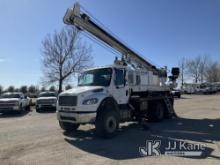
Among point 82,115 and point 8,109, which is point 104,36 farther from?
point 8,109

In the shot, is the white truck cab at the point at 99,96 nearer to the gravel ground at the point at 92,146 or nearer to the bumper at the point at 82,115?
the bumper at the point at 82,115

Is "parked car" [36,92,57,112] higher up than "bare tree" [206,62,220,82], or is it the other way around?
"bare tree" [206,62,220,82]

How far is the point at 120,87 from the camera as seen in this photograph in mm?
12547

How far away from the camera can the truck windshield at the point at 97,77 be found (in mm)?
12063

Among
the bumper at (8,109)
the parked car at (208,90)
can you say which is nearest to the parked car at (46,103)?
the bumper at (8,109)

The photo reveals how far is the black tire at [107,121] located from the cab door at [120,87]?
787 mm

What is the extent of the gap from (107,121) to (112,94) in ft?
4.60

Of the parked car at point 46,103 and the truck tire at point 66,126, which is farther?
the parked car at point 46,103

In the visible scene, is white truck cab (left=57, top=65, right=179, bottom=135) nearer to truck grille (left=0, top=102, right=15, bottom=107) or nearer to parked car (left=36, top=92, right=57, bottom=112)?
truck grille (left=0, top=102, right=15, bottom=107)

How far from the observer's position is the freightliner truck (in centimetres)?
1087

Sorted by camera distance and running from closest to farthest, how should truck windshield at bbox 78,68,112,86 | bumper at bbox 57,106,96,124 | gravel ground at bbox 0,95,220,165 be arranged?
gravel ground at bbox 0,95,220,165, bumper at bbox 57,106,96,124, truck windshield at bbox 78,68,112,86

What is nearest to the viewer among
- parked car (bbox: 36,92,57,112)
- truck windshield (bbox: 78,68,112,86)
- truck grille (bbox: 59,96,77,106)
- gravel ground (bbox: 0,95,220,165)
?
gravel ground (bbox: 0,95,220,165)

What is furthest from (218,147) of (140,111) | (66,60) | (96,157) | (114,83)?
(66,60)

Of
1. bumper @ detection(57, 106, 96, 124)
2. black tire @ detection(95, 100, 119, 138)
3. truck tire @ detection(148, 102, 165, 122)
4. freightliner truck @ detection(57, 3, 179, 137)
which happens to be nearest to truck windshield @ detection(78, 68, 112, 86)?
freightliner truck @ detection(57, 3, 179, 137)
